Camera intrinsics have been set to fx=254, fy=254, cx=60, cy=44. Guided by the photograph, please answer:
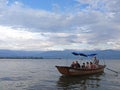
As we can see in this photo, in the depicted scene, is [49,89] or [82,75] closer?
[49,89]

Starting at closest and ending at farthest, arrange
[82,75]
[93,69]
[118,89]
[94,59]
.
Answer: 1. [118,89]
2. [82,75]
3. [93,69]
4. [94,59]

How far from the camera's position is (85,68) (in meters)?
39.7

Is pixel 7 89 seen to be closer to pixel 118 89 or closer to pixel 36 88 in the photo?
pixel 36 88

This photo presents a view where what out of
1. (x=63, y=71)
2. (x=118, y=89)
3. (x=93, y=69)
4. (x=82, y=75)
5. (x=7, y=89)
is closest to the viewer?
(x=7, y=89)

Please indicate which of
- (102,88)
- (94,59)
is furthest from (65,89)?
(94,59)

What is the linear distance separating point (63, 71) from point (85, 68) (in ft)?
15.9

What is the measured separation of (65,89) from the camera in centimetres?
2730

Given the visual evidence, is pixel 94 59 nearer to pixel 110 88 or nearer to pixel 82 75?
pixel 82 75

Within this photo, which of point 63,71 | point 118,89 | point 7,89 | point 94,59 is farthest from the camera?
point 94,59

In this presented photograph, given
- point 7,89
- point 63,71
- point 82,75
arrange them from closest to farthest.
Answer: point 7,89 < point 63,71 < point 82,75

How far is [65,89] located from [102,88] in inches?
172

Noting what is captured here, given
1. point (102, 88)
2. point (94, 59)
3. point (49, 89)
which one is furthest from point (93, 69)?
point (49, 89)

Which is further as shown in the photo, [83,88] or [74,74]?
[74,74]

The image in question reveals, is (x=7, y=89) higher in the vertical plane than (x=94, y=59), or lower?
lower
